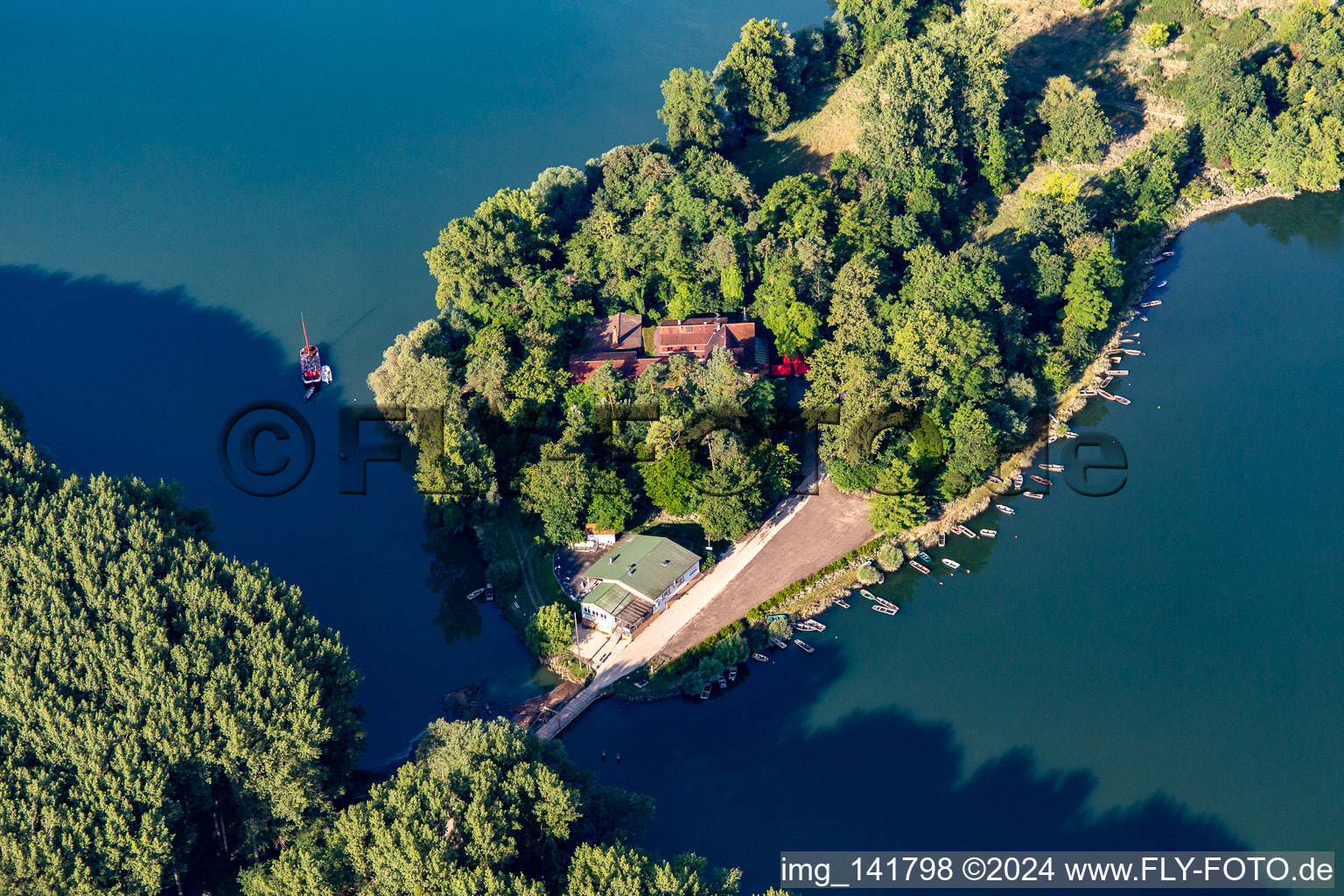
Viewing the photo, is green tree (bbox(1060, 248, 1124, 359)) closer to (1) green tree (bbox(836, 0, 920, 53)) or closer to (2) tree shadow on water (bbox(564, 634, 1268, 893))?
(2) tree shadow on water (bbox(564, 634, 1268, 893))

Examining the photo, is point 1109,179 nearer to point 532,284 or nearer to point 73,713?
point 532,284

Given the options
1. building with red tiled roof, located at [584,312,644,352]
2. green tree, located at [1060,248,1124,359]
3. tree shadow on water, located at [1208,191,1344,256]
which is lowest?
green tree, located at [1060,248,1124,359]

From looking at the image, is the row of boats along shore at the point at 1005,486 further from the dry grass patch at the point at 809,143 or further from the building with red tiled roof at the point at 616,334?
the dry grass patch at the point at 809,143

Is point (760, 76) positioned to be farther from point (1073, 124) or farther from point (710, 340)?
point (710, 340)

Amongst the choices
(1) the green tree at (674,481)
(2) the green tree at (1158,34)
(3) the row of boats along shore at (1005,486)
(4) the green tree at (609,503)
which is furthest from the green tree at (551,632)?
(2) the green tree at (1158,34)

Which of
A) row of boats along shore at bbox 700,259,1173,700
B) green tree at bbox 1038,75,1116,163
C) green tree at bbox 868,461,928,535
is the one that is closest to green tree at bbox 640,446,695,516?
row of boats along shore at bbox 700,259,1173,700
